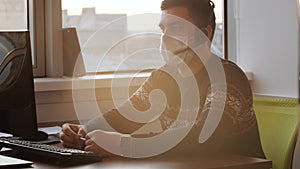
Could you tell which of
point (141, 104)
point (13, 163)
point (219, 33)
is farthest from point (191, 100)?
point (219, 33)

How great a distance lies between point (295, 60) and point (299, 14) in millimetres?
280

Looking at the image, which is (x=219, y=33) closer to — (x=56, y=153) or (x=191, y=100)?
(x=191, y=100)

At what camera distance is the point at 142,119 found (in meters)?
2.85

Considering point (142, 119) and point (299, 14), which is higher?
point (299, 14)

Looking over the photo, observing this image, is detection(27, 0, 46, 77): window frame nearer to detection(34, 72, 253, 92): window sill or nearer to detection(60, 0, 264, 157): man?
detection(34, 72, 253, 92): window sill

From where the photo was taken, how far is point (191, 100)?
7.79 feet

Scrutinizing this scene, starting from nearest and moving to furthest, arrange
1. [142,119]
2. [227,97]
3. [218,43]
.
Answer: [227,97]
[142,119]
[218,43]

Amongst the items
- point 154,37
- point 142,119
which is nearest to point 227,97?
point 142,119

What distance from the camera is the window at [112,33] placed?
10.9 ft

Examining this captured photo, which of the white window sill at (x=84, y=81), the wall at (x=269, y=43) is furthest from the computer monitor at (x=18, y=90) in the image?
the wall at (x=269, y=43)

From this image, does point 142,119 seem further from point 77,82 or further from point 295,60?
point 295,60

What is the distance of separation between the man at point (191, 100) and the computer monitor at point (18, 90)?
8.7 inches

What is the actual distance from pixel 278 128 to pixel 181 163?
81 centimetres

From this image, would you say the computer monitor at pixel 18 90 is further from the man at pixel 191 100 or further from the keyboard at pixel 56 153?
the man at pixel 191 100
